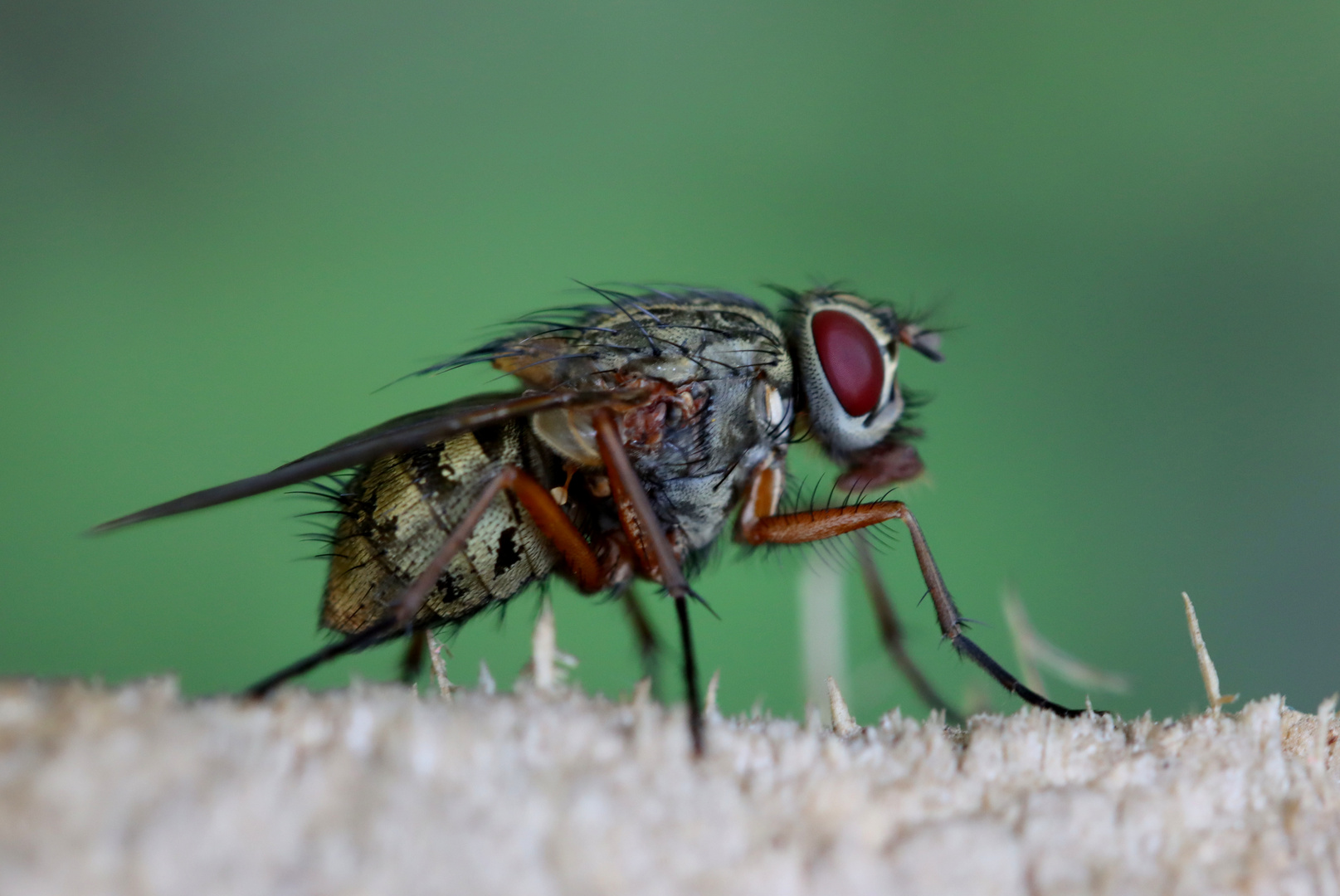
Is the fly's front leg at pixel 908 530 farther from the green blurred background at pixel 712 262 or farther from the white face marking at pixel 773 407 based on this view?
the green blurred background at pixel 712 262

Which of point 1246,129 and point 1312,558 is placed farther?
point 1246,129

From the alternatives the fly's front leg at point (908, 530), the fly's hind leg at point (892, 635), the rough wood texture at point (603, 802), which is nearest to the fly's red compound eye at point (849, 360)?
the fly's front leg at point (908, 530)

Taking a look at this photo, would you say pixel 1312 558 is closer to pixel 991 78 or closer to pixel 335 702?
pixel 991 78

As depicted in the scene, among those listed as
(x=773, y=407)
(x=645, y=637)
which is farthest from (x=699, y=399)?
(x=645, y=637)

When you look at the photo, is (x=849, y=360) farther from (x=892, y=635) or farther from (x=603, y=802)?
(x=603, y=802)

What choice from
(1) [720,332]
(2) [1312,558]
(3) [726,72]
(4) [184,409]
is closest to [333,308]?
(4) [184,409]

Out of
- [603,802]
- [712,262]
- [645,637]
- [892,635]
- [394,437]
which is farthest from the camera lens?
[712,262]

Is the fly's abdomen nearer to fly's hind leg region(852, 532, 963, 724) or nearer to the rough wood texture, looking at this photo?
the rough wood texture
